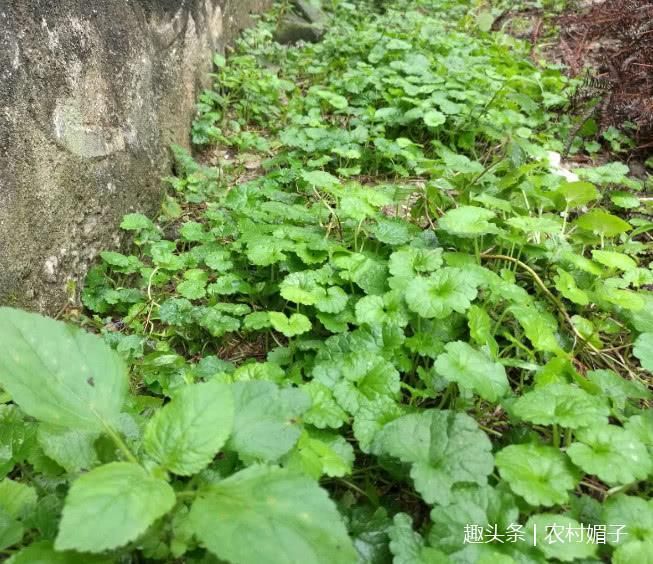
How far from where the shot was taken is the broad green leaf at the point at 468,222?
71.3 inches

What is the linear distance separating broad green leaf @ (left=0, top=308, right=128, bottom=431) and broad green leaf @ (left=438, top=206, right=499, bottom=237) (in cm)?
121

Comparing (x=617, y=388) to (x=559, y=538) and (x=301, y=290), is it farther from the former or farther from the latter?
(x=301, y=290)

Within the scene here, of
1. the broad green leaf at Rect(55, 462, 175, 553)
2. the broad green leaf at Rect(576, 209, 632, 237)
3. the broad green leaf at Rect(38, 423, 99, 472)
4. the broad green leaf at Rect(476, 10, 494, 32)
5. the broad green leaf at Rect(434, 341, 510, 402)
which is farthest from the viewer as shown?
the broad green leaf at Rect(476, 10, 494, 32)

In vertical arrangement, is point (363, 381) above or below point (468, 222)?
below

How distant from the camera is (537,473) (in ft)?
3.87

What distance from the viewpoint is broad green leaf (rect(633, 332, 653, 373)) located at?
56.3 inches

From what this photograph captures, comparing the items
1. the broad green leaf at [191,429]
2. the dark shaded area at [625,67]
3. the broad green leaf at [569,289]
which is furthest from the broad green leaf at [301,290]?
the dark shaded area at [625,67]

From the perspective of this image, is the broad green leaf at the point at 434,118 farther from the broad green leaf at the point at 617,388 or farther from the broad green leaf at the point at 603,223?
the broad green leaf at the point at 617,388

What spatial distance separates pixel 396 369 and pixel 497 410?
0.31 metres

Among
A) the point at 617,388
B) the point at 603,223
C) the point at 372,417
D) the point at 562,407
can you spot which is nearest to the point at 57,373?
the point at 372,417

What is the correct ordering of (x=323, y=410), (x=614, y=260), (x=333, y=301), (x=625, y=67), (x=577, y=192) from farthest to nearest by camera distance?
1. (x=625, y=67)
2. (x=577, y=192)
3. (x=614, y=260)
4. (x=333, y=301)
5. (x=323, y=410)

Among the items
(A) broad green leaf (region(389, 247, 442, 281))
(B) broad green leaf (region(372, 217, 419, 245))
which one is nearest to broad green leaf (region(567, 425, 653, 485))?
(A) broad green leaf (region(389, 247, 442, 281))

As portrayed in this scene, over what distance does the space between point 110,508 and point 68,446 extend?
34 centimetres

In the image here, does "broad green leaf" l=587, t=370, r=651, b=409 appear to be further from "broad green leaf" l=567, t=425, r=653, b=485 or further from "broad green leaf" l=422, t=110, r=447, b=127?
"broad green leaf" l=422, t=110, r=447, b=127
